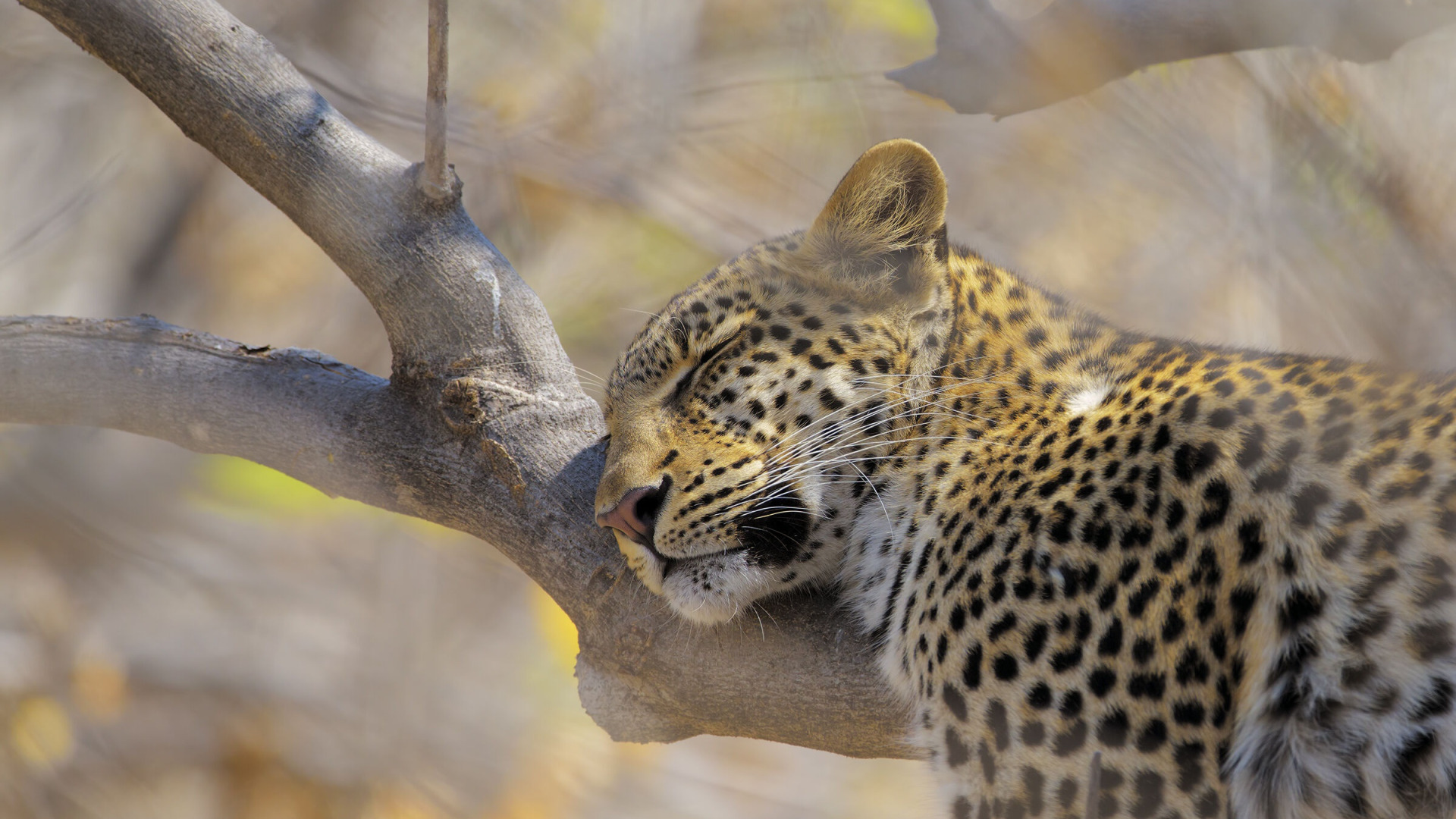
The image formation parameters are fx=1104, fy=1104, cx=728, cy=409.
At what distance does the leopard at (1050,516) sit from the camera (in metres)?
2.73

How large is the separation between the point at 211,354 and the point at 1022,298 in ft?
10.0

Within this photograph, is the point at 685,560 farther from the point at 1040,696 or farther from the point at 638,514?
the point at 1040,696

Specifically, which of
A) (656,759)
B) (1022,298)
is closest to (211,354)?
(1022,298)

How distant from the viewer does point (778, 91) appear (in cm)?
725

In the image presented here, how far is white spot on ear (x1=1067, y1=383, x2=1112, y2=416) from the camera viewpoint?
3.43 meters

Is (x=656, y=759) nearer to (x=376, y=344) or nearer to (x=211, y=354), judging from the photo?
(x=376, y=344)

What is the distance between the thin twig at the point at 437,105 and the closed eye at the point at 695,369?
1.08 metres

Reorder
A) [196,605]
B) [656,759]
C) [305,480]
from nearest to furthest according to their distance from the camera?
[305,480] < [196,605] < [656,759]

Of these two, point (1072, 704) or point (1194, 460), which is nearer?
point (1072, 704)

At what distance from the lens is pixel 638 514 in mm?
3482

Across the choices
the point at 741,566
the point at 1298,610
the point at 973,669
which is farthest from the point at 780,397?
the point at 1298,610

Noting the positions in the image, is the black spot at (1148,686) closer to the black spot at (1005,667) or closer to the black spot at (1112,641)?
the black spot at (1112,641)

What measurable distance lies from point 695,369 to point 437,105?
1209mm

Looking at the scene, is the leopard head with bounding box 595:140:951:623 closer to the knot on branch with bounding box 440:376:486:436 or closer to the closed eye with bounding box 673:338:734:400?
the closed eye with bounding box 673:338:734:400
